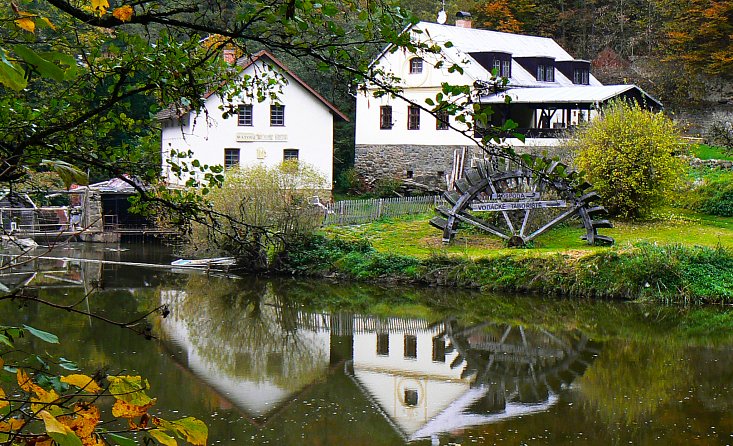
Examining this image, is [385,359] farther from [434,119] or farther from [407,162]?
[407,162]

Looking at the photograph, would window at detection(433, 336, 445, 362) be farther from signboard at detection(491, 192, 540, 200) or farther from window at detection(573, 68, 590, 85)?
window at detection(573, 68, 590, 85)

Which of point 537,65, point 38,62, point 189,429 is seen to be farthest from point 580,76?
point 38,62

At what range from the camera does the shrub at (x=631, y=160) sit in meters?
25.3

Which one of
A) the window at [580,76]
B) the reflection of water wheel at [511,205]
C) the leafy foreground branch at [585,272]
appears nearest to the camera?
the leafy foreground branch at [585,272]

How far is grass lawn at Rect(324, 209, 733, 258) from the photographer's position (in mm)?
23219

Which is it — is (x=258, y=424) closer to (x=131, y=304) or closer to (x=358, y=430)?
(x=358, y=430)

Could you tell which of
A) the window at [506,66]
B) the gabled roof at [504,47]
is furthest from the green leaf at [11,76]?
the window at [506,66]

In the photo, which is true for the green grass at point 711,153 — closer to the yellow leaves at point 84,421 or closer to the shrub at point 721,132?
the shrub at point 721,132

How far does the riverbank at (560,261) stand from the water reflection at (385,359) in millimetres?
3104

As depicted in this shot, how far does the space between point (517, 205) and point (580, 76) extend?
18.3 m

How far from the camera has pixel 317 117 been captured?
35.3 m

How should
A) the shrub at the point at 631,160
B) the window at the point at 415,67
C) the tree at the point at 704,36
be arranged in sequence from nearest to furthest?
the shrub at the point at 631,160, the window at the point at 415,67, the tree at the point at 704,36

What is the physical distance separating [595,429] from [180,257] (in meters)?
18.6

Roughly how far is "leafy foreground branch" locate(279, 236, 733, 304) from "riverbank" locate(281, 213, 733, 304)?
2cm
